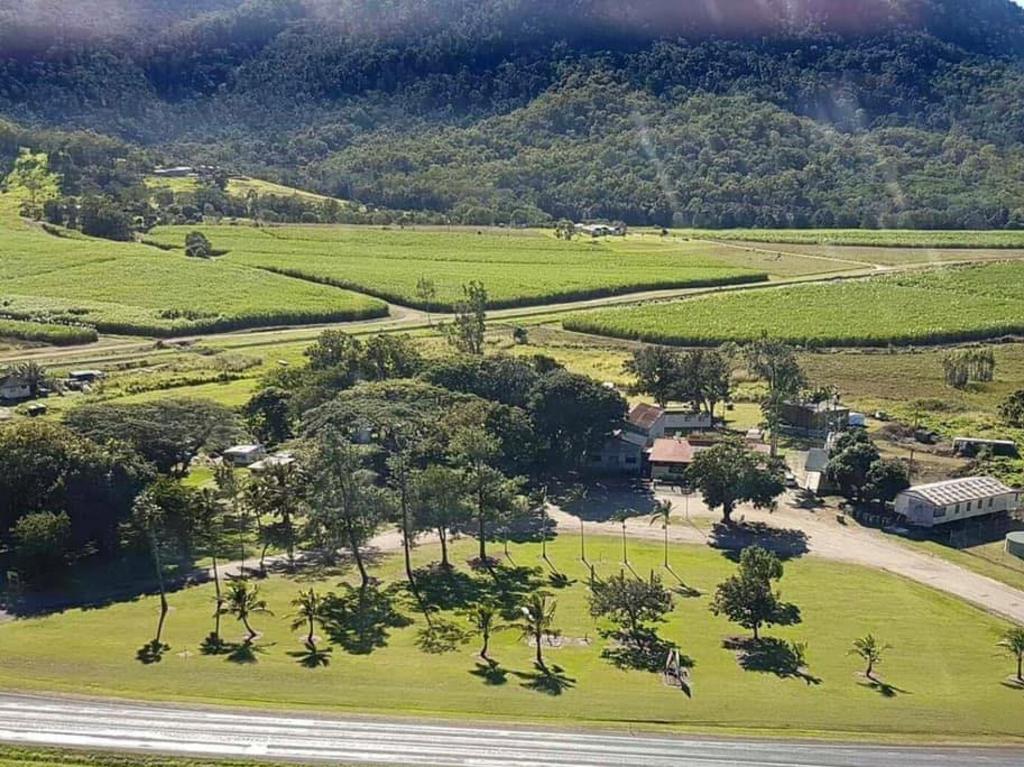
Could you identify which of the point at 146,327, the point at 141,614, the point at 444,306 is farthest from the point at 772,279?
the point at 141,614

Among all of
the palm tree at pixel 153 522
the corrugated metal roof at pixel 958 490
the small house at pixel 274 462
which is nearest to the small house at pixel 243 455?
the small house at pixel 274 462

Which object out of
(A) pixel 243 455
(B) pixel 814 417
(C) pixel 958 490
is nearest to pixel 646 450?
(B) pixel 814 417

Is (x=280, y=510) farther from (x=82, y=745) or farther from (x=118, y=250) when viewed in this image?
(x=118, y=250)

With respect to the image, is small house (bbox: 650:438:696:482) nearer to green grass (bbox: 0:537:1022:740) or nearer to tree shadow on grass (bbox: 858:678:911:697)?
green grass (bbox: 0:537:1022:740)

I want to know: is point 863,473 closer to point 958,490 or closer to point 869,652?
point 958,490

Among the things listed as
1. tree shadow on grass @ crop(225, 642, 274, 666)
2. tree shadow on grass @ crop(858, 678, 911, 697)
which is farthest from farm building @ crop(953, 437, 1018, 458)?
tree shadow on grass @ crop(225, 642, 274, 666)

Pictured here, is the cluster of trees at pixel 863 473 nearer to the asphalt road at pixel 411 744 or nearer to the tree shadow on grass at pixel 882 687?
the tree shadow on grass at pixel 882 687
